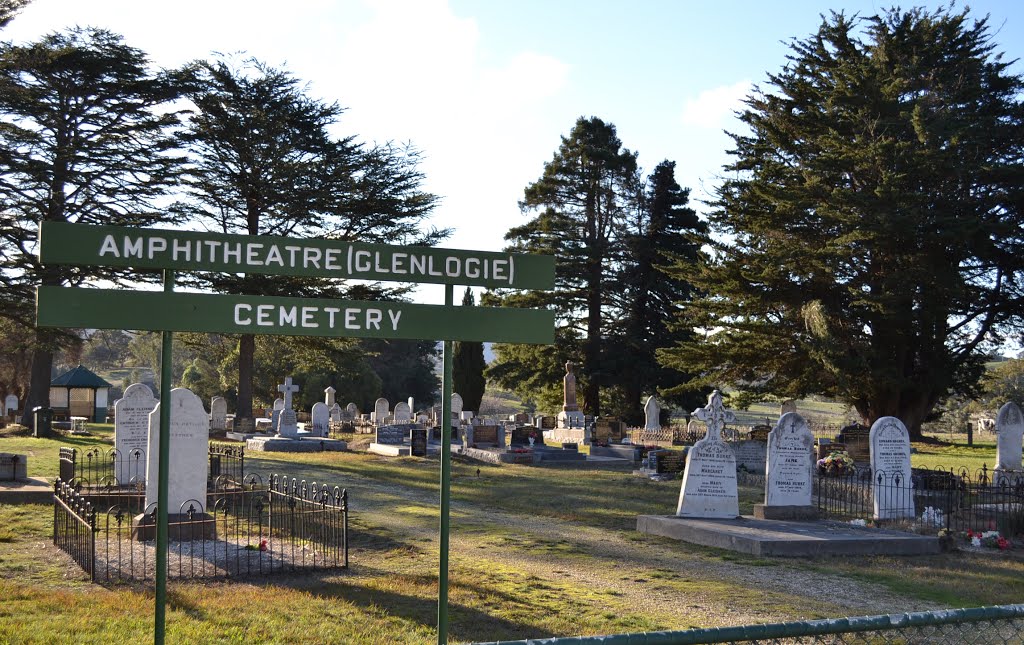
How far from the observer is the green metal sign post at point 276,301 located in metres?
5.16

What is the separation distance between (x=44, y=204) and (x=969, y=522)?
97.3 ft

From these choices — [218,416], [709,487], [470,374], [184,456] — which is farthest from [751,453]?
[470,374]

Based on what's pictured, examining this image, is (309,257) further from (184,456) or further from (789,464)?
(789,464)

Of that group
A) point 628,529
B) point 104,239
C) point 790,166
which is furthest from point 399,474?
point 790,166

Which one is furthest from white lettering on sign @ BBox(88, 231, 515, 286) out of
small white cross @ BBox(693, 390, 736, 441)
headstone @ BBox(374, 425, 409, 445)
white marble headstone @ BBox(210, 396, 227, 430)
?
white marble headstone @ BBox(210, 396, 227, 430)

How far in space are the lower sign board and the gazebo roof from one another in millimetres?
45656

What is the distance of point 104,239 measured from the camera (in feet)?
17.2

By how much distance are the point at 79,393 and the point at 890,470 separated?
146 feet

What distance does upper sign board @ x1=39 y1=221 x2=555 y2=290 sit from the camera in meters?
5.24

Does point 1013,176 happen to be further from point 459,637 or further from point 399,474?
point 459,637

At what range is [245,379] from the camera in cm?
3550

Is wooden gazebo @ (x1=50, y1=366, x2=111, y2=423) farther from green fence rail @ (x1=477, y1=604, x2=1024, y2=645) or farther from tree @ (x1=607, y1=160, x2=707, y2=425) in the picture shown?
green fence rail @ (x1=477, y1=604, x2=1024, y2=645)

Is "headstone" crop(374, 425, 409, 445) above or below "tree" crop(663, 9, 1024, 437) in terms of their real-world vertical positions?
below

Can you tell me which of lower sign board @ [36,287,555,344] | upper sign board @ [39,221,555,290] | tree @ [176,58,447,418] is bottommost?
lower sign board @ [36,287,555,344]
